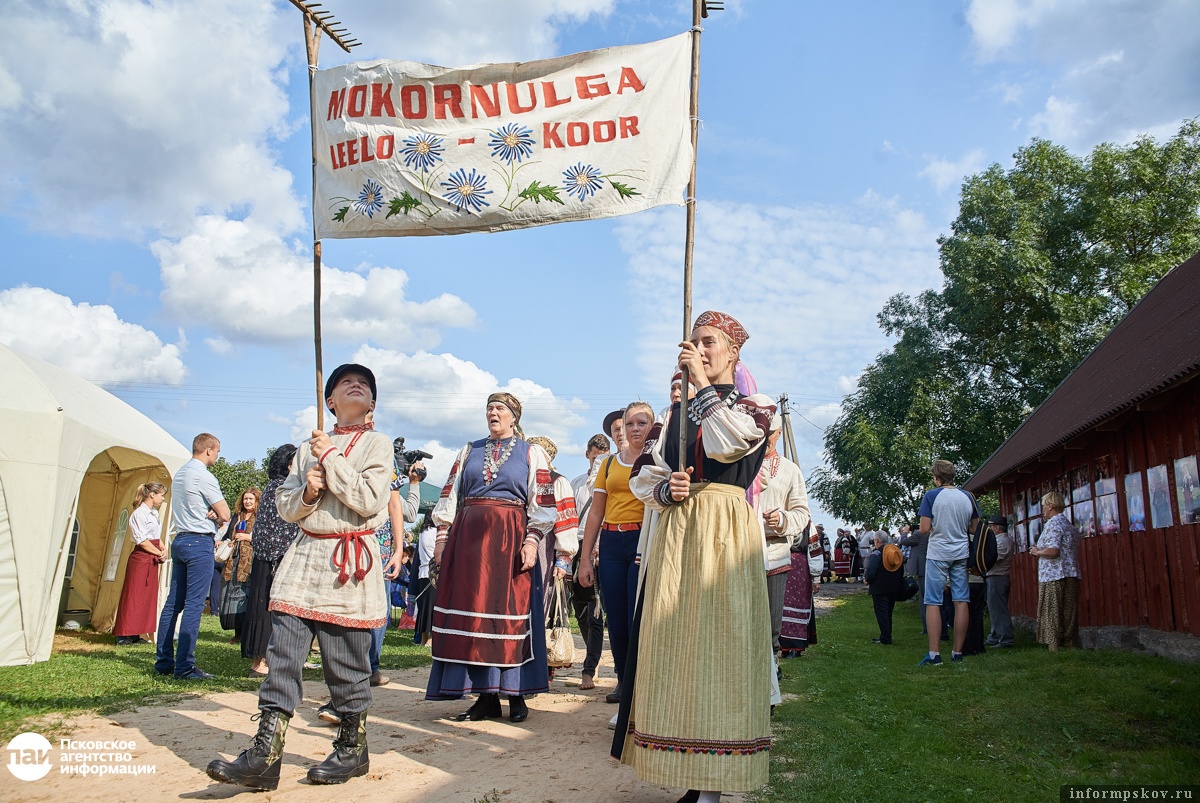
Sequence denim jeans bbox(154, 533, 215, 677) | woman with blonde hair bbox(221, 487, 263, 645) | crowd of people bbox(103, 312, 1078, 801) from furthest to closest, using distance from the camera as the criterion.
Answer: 1. woman with blonde hair bbox(221, 487, 263, 645)
2. denim jeans bbox(154, 533, 215, 677)
3. crowd of people bbox(103, 312, 1078, 801)

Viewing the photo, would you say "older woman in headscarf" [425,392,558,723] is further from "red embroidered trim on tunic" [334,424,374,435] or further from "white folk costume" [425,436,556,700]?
"red embroidered trim on tunic" [334,424,374,435]

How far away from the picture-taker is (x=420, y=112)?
5.16 metres

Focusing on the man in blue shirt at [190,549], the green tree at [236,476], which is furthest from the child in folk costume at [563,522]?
the green tree at [236,476]

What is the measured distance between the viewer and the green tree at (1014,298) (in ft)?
76.3

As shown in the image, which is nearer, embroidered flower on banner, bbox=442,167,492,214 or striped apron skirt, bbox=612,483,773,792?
striped apron skirt, bbox=612,483,773,792

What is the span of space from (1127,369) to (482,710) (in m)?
8.34

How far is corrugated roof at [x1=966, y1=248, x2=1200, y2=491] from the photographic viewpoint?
798cm

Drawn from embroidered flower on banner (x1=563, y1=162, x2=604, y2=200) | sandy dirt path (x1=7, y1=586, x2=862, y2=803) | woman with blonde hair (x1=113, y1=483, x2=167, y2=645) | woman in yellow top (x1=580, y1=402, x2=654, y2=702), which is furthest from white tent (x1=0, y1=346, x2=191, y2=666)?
embroidered flower on banner (x1=563, y1=162, x2=604, y2=200)

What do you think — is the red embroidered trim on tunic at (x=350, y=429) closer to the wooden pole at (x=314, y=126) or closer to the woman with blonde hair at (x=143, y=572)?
the wooden pole at (x=314, y=126)

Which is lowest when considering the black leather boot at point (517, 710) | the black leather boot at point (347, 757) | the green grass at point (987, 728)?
the green grass at point (987, 728)

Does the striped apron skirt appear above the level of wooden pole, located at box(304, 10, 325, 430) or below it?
below

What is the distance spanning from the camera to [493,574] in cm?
534

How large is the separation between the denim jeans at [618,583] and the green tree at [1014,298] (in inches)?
784

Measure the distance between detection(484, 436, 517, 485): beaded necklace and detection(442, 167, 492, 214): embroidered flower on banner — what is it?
153cm
